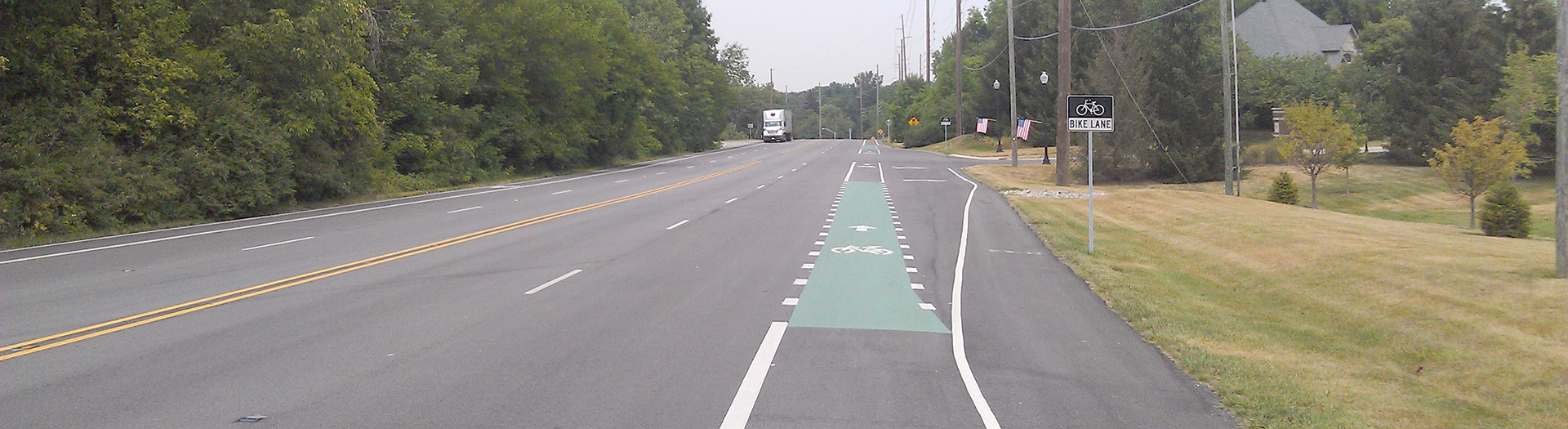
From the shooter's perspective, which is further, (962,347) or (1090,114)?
(1090,114)

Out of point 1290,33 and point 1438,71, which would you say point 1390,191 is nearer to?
point 1438,71

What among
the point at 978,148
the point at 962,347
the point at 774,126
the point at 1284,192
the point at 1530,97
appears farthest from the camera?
the point at 774,126

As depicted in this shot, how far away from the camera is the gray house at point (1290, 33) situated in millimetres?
65312

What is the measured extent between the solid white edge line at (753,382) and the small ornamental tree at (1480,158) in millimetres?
23746

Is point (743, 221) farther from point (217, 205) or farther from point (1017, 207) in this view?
point (217, 205)

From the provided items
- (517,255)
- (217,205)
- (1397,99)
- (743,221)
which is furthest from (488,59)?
(1397,99)

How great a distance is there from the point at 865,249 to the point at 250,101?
16158mm

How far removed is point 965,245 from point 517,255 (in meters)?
7.17

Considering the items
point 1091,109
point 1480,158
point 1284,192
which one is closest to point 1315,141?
point 1284,192

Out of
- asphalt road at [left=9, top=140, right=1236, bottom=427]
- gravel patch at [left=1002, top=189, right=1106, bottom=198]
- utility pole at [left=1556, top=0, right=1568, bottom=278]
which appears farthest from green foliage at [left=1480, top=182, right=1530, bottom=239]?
asphalt road at [left=9, top=140, right=1236, bottom=427]

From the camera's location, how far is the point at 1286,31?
221ft

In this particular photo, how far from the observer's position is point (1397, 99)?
41.2 metres

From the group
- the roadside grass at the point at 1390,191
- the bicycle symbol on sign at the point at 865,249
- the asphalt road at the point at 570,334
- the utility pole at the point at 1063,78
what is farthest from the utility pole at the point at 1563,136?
the utility pole at the point at 1063,78

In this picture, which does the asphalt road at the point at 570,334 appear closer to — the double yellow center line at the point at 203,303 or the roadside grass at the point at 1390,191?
the double yellow center line at the point at 203,303
